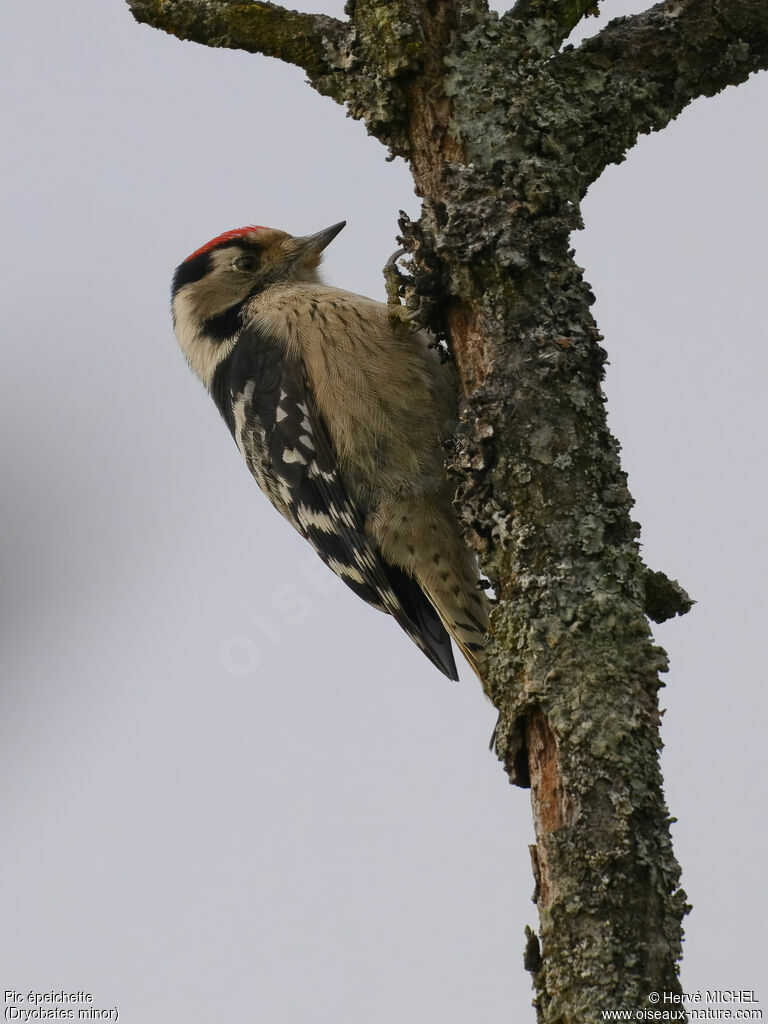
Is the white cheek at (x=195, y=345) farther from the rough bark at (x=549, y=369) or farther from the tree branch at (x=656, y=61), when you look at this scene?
the tree branch at (x=656, y=61)

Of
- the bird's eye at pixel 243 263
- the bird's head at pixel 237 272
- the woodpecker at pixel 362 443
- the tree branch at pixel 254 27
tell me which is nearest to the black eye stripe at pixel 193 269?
the bird's head at pixel 237 272

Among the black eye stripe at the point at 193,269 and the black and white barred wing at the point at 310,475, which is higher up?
the black eye stripe at the point at 193,269

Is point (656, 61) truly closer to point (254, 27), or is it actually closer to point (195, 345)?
point (254, 27)

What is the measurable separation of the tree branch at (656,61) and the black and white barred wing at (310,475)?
5.57 feet

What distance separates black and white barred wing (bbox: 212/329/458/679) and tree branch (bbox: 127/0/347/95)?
1.33 m

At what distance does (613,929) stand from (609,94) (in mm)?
2336

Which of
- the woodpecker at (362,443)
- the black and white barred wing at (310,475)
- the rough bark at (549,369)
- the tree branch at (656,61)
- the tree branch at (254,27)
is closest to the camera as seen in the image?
the rough bark at (549,369)

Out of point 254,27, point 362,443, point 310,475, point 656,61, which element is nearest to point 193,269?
point 310,475

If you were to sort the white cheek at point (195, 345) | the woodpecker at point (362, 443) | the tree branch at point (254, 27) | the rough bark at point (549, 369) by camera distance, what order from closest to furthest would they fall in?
the rough bark at point (549, 369)
the tree branch at point (254, 27)
the woodpecker at point (362, 443)
the white cheek at point (195, 345)

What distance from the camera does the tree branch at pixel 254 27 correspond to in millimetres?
3494

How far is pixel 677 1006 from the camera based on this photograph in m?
2.24

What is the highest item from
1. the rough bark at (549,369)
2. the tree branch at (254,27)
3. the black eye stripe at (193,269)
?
the black eye stripe at (193,269)

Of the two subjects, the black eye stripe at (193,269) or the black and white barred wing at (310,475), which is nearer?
the black and white barred wing at (310,475)

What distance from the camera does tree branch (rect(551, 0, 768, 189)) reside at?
3.29m
